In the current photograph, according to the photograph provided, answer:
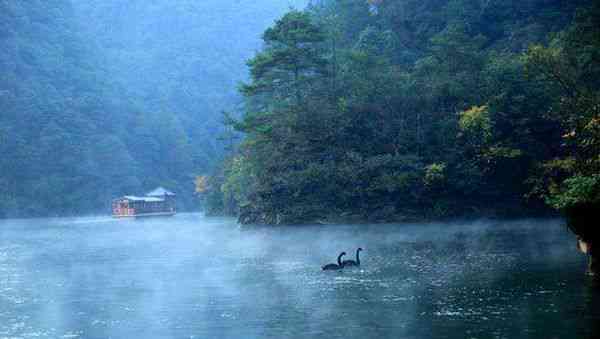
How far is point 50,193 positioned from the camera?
413 ft

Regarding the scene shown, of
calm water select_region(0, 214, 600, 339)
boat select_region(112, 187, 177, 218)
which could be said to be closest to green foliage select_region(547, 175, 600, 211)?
calm water select_region(0, 214, 600, 339)

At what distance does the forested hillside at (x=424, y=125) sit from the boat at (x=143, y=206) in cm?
3812

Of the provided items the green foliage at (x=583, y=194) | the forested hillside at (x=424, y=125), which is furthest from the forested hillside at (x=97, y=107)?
the green foliage at (x=583, y=194)

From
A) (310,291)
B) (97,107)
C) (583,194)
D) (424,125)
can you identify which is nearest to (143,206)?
(97,107)

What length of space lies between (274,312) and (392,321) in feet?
12.8

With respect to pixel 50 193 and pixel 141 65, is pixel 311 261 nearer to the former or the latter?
pixel 50 193

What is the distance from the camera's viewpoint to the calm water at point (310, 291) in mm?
19078

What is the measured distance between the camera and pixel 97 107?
481 ft

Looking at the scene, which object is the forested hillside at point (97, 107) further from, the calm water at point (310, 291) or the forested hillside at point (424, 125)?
the calm water at point (310, 291)

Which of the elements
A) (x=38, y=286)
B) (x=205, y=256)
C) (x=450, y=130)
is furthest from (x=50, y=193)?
(x=38, y=286)

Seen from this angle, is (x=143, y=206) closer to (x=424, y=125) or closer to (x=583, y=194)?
(x=424, y=125)

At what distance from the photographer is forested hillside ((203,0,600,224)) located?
2345 inches

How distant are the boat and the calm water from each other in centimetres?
6706

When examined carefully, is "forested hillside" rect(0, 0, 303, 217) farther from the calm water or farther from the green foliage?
the green foliage
